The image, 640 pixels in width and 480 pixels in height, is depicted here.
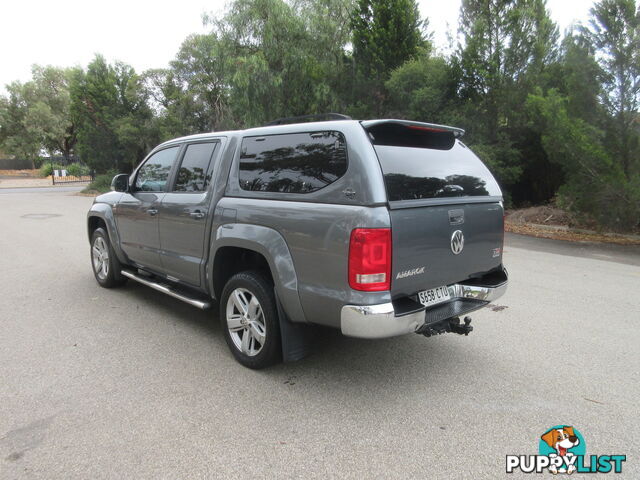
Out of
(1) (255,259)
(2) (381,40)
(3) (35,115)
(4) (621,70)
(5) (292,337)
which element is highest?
(3) (35,115)

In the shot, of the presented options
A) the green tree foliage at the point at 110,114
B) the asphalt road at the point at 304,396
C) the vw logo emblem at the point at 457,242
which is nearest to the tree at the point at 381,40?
the asphalt road at the point at 304,396

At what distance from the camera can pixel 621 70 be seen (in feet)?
30.4

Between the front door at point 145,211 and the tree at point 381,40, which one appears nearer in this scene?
the front door at point 145,211

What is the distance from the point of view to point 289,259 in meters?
3.31

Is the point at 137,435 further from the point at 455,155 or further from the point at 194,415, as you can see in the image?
the point at 455,155

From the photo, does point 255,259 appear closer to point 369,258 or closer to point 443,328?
point 369,258

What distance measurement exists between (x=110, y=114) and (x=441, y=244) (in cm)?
2844

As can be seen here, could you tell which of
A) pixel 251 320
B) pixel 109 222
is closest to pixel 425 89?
pixel 109 222

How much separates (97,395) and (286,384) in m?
1.37

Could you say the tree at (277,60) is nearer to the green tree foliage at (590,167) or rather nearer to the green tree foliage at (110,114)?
the green tree foliage at (590,167)

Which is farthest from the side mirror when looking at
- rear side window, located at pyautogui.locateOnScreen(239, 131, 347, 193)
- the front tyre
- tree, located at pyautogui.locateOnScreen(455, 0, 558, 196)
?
tree, located at pyautogui.locateOnScreen(455, 0, 558, 196)

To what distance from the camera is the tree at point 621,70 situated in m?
9.12

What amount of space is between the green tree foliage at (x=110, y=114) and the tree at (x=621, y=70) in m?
→ 23.5

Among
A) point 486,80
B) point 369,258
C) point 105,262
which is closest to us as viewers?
point 369,258
